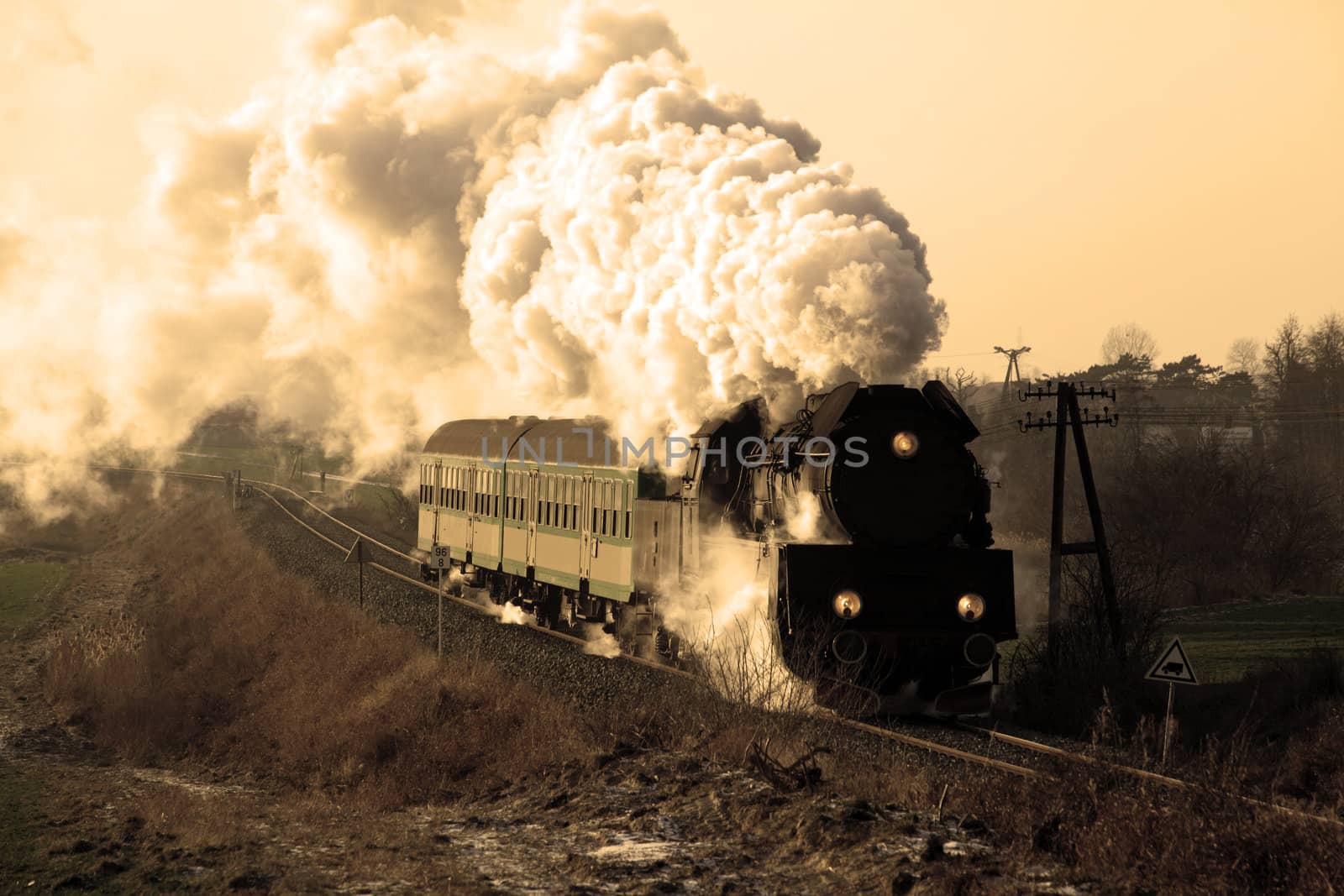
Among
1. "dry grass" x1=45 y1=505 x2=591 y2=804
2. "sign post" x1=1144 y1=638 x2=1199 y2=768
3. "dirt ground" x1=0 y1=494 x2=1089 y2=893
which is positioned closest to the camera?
"dirt ground" x1=0 y1=494 x2=1089 y2=893

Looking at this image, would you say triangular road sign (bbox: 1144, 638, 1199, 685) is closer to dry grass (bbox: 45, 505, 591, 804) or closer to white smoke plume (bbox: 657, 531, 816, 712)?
white smoke plume (bbox: 657, 531, 816, 712)

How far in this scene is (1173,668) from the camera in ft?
40.2

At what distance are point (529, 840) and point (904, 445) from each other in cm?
554

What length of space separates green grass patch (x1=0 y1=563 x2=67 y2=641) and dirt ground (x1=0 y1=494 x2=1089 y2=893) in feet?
59.1

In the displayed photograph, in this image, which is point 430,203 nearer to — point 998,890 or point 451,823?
point 451,823

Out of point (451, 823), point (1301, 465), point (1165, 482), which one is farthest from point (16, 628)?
point (1301, 465)

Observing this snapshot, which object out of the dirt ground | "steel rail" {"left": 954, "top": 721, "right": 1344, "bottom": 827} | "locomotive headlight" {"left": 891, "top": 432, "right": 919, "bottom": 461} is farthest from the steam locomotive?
the dirt ground

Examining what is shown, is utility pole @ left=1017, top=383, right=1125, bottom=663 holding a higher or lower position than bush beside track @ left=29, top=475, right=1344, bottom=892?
higher

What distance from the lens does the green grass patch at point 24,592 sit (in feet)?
105

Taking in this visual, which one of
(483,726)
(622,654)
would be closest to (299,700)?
(622,654)

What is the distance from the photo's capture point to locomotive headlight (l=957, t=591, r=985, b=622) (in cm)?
1350

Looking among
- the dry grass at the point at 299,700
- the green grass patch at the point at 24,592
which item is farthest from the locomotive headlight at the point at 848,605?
the green grass patch at the point at 24,592

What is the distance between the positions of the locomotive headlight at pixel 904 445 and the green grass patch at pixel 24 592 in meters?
24.9

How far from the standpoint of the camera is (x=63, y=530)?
6025cm
